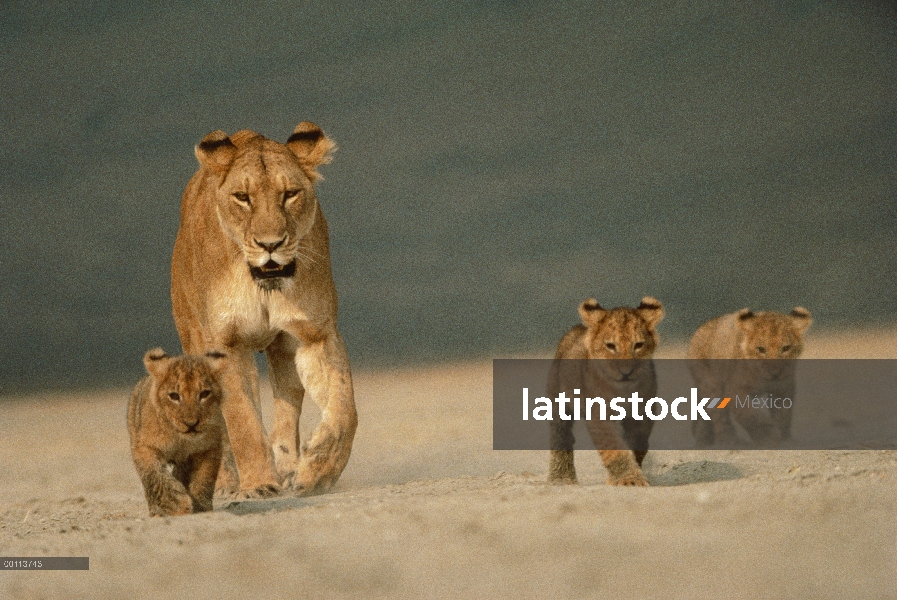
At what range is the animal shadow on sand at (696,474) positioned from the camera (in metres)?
7.48

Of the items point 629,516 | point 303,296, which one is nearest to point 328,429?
point 303,296

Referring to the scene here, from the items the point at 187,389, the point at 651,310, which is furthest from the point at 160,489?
the point at 651,310

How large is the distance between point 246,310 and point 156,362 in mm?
1511

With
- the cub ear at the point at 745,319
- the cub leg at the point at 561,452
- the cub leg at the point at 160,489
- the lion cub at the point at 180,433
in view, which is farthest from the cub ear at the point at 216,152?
the cub ear at the point at 745,319

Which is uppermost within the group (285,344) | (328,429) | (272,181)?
(272,181)

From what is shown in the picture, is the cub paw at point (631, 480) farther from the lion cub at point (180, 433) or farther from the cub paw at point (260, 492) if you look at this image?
the lion cub at point (180, 433)

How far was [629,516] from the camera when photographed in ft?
18.2

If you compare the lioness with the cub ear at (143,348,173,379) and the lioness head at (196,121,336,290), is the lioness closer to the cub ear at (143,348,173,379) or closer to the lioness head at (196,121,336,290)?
the lioness head at (196,121,336,290)

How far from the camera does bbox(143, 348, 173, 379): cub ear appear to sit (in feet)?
20.0

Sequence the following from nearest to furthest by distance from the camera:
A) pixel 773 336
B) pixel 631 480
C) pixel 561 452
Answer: pixel 631 480, pixel 561 452, pixel 773 336

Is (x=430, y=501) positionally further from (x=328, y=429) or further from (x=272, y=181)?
(x=272, y=181)

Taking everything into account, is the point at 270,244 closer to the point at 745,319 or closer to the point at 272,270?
the point at 272,270

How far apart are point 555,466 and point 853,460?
1.88 m

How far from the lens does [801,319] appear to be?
345 inches
